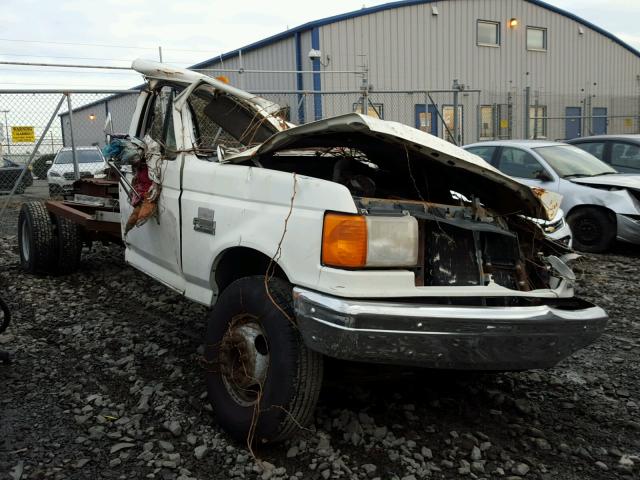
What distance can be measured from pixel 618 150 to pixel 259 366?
822cm

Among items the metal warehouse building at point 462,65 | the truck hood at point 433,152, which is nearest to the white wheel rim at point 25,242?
the truck hood at point 433,152

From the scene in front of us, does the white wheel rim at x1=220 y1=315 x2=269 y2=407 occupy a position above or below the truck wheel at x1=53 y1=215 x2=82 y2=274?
below

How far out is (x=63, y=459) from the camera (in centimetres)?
290

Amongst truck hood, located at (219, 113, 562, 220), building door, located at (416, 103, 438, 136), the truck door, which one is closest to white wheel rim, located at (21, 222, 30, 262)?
the truck door

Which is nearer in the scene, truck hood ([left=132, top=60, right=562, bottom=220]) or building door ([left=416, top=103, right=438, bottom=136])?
truck hood ([left=132, top=60, right=562, bottom=220])

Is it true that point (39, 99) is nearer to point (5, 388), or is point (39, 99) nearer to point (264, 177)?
point (5, 388)

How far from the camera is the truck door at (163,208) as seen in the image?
155 inches

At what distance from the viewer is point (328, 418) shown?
3281 mm

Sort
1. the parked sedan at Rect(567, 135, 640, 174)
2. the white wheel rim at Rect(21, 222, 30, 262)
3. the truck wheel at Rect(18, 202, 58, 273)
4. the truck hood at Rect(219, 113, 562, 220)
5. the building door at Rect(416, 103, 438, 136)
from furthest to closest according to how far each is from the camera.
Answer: the building door at Rect(416, 103, 438, 136)
the parked sedan at Rect(567, 135, 640, 174)
the white wheel rim at Rect(21, 222, 30, 262)
the truck wheel at Rect(18, 202, 58, 273)
the truck hood at Rect(219, 113, 562, 220)

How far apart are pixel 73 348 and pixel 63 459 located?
5.46 feet

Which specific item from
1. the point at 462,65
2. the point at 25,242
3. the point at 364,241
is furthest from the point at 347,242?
the point at 462,65

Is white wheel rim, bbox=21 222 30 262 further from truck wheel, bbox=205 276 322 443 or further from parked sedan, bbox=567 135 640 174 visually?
parked sedan, bbox=567 135 640 174

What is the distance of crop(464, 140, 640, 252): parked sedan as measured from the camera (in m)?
7.78

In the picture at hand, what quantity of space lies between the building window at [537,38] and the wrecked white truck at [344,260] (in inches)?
887
